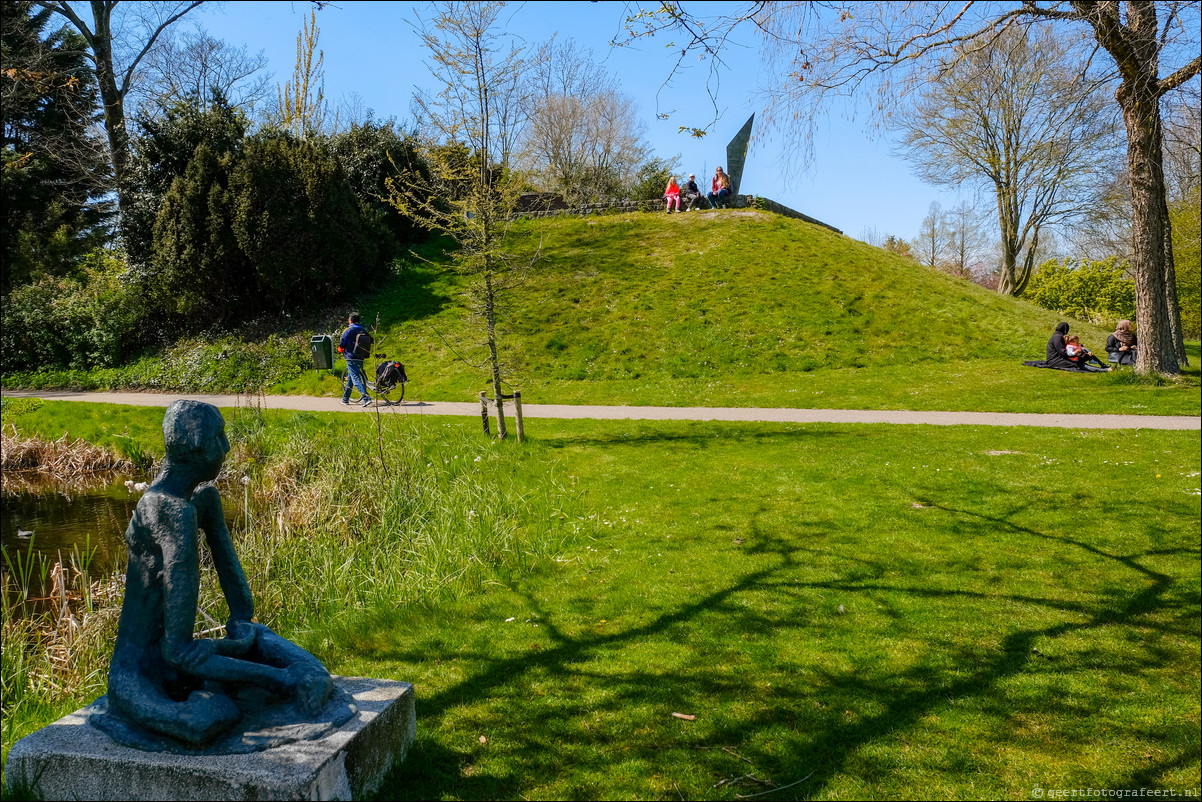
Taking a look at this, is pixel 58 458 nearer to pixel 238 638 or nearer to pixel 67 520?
pixel 67 520

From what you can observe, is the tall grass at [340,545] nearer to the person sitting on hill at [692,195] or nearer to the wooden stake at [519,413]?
the wooden stake at [519,413]

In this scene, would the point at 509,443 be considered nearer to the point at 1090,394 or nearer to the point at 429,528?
the point at 429,528

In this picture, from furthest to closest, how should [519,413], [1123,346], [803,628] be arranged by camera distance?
[1123,346] → [519,413] → [803,628]

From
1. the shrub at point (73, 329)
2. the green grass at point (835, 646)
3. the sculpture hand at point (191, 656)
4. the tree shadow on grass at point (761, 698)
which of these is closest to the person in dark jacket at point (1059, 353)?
the green grass at point (835, 646)

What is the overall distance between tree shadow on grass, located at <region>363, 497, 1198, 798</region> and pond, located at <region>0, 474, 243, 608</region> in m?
4.90

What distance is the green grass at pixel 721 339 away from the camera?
1550 cm

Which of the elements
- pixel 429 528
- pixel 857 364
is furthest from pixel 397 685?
pixel 857 364

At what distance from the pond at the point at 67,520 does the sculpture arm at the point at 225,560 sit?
4.96m

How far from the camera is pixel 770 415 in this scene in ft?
44.3

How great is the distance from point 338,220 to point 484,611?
19.6 meters

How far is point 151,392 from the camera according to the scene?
19.3 metres

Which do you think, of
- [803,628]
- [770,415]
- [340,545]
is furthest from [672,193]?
[803,628]

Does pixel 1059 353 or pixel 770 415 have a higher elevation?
pixel 1059 353

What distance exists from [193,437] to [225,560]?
685mm
